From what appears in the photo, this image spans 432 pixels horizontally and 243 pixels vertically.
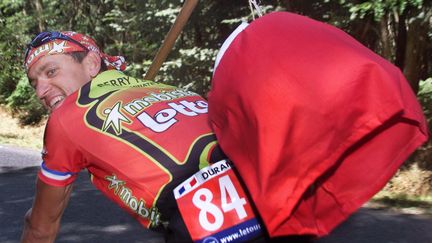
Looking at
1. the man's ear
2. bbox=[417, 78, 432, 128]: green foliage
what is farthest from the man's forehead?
bbox=[417, 78, 432, 128]: green foliage

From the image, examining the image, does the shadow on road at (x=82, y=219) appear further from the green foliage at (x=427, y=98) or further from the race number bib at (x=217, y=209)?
the green foliage at (x=427, y=98)

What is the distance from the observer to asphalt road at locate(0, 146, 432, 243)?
5.35 metres

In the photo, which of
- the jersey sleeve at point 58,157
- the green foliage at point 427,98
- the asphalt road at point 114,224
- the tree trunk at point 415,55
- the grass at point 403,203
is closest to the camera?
the jersey sleeve at point 58,157

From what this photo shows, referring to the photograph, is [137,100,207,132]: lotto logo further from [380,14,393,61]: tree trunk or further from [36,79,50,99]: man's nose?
[380,14,393,61]: tree trunk

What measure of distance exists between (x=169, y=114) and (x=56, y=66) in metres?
0.51

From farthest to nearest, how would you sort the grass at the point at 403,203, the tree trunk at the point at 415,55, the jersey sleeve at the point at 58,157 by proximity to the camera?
the tree trunk at the point at 415,55, the grass at the point at 403,203, the jersey sleeve at the point at 58,157

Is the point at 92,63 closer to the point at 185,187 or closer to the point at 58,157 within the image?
the point at 58,157

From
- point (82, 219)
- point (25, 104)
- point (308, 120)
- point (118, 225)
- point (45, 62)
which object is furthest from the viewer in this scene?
point (25, 104)

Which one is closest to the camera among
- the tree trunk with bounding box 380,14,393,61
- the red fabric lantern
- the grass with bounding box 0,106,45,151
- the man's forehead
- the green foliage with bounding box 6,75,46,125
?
the red fabric lantern

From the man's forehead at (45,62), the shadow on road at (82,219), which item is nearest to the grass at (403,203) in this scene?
the shadow on road at (82,219)

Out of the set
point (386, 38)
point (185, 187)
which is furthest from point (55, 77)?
point (386, 38)

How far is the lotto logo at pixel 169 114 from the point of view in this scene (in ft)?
6.01

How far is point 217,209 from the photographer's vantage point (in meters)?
1.66

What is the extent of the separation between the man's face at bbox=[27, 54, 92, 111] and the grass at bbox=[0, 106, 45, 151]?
33.7ft
